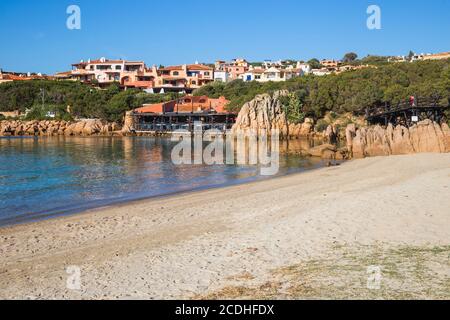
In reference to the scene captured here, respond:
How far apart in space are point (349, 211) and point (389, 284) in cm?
598

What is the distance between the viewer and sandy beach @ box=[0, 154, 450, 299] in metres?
7.31

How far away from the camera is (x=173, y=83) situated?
109m

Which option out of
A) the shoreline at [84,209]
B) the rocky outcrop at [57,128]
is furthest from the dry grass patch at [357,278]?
the rocky outcrop at [57,128]

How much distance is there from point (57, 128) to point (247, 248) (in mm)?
76380

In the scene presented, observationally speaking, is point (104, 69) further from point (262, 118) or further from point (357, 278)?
point (357, 278)

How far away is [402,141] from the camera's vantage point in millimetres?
32438

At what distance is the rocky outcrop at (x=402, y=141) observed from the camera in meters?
31.2

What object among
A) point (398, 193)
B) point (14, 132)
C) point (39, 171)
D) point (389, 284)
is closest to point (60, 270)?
point (389, 284)

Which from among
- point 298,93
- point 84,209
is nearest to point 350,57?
point 298,93

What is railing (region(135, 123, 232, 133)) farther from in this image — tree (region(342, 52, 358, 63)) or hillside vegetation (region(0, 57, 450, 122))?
tree (region(342, 52, 358, 63))

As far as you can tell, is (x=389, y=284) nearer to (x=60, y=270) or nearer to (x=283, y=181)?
(x=60, y=270)

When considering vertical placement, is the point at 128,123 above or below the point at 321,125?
above

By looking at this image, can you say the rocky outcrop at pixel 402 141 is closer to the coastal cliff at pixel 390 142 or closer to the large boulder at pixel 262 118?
the coastal cliff at pixel 390 142

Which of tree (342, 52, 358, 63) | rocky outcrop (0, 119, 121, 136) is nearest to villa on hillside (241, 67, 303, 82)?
rocky outcrop (0, 119, 121, 136)
